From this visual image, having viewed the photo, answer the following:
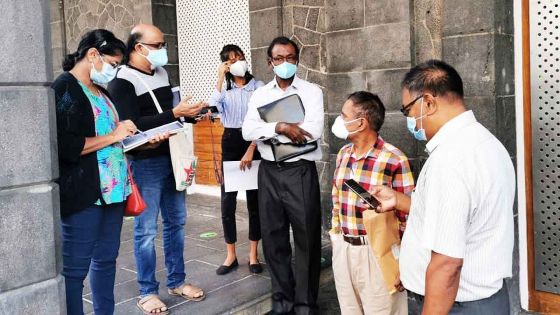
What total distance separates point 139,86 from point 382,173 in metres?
1.91

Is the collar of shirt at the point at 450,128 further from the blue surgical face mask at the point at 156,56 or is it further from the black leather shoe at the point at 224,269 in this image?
the black leather shoe at the point at 224,269

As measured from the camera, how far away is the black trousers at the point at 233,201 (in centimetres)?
509

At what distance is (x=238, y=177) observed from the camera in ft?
16.0

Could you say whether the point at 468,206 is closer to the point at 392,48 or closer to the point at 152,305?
the point at 152,305

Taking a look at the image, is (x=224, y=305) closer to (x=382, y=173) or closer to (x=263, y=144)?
(x=263, y=144)

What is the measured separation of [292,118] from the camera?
4277mm

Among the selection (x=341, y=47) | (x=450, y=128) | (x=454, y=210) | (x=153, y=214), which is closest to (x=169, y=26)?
(x=341, y=47)

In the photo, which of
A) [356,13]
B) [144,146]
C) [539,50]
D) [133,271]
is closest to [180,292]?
[133,271]

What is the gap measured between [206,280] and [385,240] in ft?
7.27

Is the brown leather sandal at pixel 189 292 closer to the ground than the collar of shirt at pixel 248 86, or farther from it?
closer to the ground

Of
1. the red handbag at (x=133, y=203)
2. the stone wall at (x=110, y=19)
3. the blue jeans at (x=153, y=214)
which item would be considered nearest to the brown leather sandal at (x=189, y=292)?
the blue jeans at (x=153, y=214)

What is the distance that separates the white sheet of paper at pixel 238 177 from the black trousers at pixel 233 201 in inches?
8.2

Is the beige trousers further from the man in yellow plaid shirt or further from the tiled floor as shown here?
the tiled floor

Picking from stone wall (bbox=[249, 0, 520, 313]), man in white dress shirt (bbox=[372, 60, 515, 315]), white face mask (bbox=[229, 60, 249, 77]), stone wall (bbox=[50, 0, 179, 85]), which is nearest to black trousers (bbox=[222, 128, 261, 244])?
white face mask (bbox=[229, 60, 249, 77])
